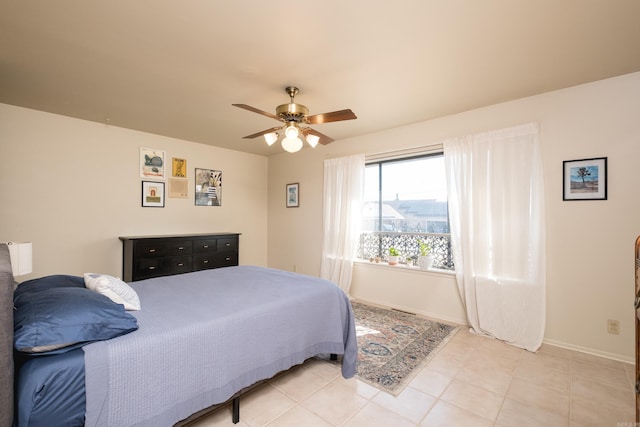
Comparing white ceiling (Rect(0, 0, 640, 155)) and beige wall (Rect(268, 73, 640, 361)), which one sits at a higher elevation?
white ceiling (Rect(0, 0, 640, 155))

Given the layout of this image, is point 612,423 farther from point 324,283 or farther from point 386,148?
point 386,148

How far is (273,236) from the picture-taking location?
5805 millimetres

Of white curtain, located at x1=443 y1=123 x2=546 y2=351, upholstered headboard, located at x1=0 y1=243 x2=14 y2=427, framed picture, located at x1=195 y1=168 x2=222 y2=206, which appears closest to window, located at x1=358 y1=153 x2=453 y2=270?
white curtain, located at x1=443 y1=123 x2=546 y2=351

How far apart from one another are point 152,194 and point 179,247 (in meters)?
0.92

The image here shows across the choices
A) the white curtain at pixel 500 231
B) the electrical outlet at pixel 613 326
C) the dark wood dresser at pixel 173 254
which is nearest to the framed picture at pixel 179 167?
the dark wood dresser at pixel 173 254

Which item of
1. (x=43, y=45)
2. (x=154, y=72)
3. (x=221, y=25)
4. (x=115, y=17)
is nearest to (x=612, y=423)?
(x=221, y=25)

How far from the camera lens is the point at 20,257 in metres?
1.93

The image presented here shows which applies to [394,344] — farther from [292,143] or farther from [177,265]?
[177,265]

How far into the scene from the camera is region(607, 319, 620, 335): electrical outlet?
2.56m

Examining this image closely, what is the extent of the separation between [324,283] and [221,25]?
2.11 metres

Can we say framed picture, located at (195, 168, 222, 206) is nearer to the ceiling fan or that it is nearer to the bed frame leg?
the ceiling fan

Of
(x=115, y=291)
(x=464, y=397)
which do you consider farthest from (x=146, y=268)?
(x=464, y=397)

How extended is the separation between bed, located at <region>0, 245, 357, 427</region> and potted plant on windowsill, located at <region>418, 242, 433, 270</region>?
171 cm

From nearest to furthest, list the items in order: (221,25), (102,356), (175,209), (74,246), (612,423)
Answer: (102,356) < (612,423) < (221,25) < (74,246) < (175,209)
